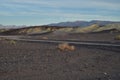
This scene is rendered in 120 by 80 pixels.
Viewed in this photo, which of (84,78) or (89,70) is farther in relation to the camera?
(89,70)

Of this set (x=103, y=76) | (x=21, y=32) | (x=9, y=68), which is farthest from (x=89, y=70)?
(x=21, y=32)

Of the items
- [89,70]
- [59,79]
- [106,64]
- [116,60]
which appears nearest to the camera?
[59,79]

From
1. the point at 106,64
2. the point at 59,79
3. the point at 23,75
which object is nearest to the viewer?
the point at 59,79

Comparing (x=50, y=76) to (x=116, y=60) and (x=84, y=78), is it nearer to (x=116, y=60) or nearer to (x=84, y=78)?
(x=84, y=78)

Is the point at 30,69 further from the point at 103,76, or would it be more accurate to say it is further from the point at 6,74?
the point at 103,76

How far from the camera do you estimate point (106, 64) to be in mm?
24453

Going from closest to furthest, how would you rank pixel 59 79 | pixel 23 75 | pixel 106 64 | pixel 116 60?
pixel 59 79, pixel 23 75, pixel 106 64, pixel 116 60

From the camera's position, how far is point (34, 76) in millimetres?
19047

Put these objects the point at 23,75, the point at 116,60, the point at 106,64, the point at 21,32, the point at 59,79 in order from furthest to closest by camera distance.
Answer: the point at 21,32 < the point at 116,60 < the point at 106,64 < the point at 23,75 < the point at 59,79

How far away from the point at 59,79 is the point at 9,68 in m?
5.02

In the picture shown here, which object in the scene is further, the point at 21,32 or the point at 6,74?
the point at 21,32

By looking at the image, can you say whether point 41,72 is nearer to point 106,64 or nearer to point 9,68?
point 9,68

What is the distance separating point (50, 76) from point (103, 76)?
8.59 feet

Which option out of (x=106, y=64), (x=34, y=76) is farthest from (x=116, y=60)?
(x=34, y=76)
